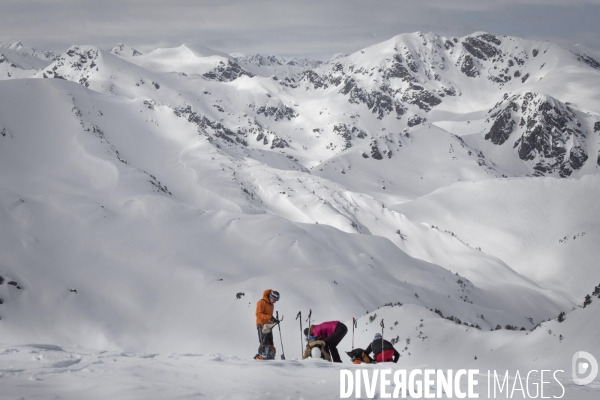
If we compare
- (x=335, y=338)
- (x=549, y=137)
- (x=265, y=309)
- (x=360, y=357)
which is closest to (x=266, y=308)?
(x=265, y=309)

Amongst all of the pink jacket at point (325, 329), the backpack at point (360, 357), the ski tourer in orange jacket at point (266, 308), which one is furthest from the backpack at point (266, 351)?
the backpack at point (360, 357)

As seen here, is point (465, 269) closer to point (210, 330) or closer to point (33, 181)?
point (210, 330)

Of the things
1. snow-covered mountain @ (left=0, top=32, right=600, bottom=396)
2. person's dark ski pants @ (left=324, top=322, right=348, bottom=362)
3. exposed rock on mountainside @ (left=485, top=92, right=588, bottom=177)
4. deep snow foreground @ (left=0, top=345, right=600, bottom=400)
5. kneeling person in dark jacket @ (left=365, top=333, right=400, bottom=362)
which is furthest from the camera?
exposed rock on mountainside @ (left=485, top=92, right=588, bottom=177)

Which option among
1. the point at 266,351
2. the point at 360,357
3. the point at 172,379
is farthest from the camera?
the point at 266,351

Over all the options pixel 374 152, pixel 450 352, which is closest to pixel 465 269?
pixel 450 352

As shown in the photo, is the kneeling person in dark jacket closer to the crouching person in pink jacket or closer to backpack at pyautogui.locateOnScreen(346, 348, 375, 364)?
backpack at pyautogui.locateOnScreen(346, 348, 375, 364)

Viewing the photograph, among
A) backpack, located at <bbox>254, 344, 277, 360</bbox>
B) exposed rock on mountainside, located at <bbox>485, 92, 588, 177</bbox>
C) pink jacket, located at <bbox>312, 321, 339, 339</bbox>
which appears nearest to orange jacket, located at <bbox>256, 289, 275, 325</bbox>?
backpack, located at <bbox>254, 344, 277, 360</bbox>

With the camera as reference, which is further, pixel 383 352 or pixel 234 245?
pixel 234 245

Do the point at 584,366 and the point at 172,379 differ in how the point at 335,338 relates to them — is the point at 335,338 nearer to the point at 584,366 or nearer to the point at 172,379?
the point at 172,379

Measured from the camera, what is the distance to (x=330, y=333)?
38.9ft

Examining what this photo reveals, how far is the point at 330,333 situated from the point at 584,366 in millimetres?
6544

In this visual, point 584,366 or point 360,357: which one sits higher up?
point 360,357

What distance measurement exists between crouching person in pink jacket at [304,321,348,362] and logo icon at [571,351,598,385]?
222 inches

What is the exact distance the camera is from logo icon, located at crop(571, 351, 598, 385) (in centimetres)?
1243
